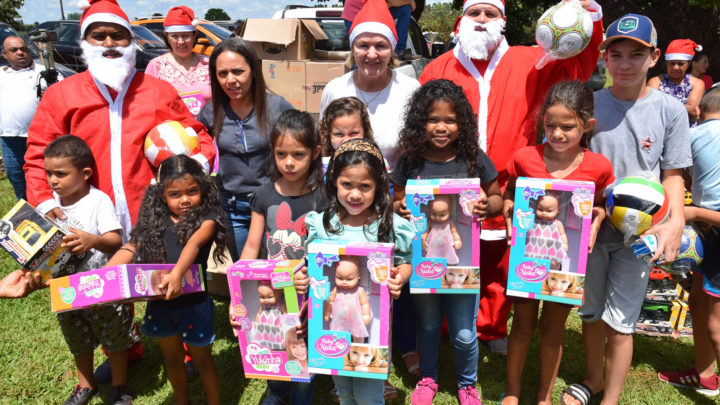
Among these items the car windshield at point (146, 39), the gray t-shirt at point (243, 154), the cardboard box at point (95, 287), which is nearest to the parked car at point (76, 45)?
the car windshield at point (146, 39)

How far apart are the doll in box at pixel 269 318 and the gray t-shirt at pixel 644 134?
200 centimetres

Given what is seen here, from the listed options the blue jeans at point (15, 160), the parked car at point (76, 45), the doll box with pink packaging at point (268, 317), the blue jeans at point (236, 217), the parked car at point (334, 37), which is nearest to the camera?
the doll box with pink packaging at point (268, 317)

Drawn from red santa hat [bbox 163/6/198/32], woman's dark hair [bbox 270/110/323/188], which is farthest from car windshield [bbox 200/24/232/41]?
woman's dark hair [bbox 270/110/323/188]

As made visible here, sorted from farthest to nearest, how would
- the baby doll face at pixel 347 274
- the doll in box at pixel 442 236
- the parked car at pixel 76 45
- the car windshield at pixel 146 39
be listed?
the car windshield at pixel 146 39
the parked car at pixel 76 45
the doll in box at pixel 442 236
the baby doll face at pixel 347 274

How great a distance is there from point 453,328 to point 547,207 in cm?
100

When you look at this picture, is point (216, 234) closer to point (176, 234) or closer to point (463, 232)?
point (176, 234)

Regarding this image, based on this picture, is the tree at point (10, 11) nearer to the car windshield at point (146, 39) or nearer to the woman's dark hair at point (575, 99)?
the car windshield at point (146, 39)

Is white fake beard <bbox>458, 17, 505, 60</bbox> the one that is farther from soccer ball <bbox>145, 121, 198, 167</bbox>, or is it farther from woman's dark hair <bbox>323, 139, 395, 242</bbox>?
soccer ball <bbox>145, 121, 198, 167</bbox>

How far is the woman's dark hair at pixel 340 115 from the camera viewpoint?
305 centimetres

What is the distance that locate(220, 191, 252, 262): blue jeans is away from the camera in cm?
346

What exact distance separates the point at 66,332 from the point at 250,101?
1.95 m

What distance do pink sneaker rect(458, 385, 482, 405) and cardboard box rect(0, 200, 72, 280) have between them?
2.59m

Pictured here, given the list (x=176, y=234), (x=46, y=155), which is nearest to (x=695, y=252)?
(x=176, y=234)

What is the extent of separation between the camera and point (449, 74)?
11.4 ft
